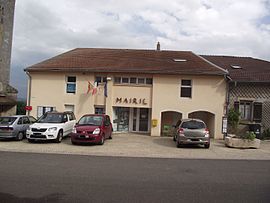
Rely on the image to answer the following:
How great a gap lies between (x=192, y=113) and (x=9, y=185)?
64.5 ft

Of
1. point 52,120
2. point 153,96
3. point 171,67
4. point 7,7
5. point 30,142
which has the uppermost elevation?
point 7,7

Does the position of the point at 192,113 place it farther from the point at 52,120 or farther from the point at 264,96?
the point at 52,120

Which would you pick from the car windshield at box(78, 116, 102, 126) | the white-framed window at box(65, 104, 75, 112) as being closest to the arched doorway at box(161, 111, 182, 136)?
the white-framed window at box(65, 104, 75, 112)

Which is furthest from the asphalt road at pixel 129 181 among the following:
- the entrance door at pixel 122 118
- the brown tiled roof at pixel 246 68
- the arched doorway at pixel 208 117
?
the entrance door at pixel 122 118

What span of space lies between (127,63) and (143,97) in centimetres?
322

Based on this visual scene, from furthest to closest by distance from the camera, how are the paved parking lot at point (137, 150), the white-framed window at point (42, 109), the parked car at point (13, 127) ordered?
the white-framed window at point (42, 109) → the parked car at point (13, 127) → the paved parking lot at point (137, 150)

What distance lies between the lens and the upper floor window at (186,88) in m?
25.4

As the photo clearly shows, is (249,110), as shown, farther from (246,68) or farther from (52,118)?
(52,118)

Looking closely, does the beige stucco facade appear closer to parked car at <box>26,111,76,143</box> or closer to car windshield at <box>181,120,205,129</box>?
parked car at <box>26,111,76,143</box>

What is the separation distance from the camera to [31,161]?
487 inches

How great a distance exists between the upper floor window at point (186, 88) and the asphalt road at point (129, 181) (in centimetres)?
1283

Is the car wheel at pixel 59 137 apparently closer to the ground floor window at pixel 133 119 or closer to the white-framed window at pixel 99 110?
the white-framed window at pixel 99 110

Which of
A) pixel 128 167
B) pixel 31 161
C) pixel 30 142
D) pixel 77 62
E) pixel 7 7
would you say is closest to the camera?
pixel 128 167

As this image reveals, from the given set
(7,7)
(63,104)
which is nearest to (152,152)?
(63,104)
